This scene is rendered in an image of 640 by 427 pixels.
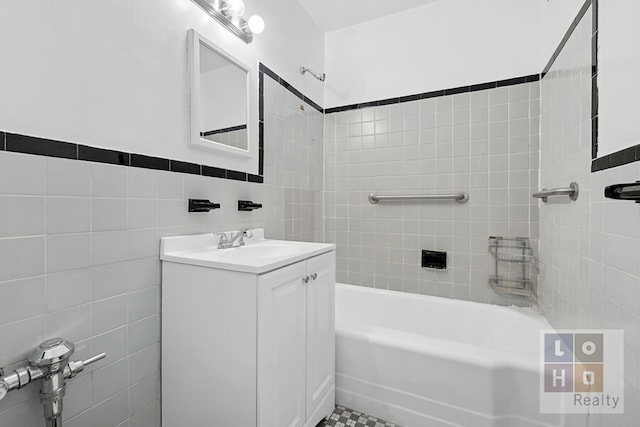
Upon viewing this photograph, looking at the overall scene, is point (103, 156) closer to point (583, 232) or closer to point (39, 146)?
point (39, 146)

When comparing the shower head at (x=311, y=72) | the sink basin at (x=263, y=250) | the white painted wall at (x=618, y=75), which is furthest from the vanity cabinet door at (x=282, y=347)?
the shower head at (x=311, y=72)

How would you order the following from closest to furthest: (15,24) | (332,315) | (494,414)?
1. (15,24)
2. (494,414)
3. (332,315)

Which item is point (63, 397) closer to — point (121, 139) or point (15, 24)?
point (121, 139)

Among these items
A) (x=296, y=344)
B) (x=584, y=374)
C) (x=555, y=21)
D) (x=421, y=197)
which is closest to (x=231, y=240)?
(x=296, y=344)

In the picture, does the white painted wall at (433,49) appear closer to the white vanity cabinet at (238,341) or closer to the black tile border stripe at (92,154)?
the black tile border stripe at (92,154)

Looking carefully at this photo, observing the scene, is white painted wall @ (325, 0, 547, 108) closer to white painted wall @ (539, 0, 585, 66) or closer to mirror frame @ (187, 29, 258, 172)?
white painted wall @ (539, 0, 585, 66)

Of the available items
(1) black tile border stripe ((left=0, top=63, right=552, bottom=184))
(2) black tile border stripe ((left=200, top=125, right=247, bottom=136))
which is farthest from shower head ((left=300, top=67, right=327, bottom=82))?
(2) black tile border stripe ((left=200, top=125, right=247, bottom=136))

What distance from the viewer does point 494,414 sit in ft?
3.90

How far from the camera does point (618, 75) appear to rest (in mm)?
884

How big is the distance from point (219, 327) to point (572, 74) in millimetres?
1830

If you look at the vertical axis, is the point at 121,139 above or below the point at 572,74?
below

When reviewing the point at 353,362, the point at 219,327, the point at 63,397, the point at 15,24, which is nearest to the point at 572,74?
the point at 353,362

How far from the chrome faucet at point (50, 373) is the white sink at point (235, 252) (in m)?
0.39

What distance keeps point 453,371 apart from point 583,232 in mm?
797
